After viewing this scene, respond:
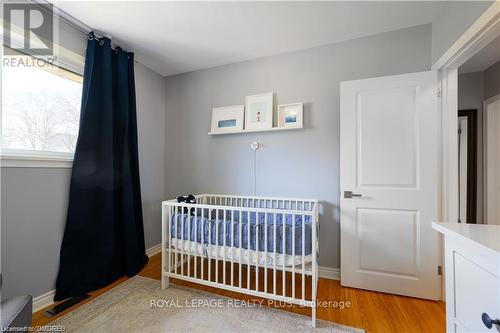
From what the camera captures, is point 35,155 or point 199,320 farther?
point 35,155

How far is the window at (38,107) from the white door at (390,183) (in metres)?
2.49

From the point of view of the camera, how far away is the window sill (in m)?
1.49

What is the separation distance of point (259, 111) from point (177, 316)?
2.02 m

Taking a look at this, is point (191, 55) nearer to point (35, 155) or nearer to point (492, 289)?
point (35, 155)

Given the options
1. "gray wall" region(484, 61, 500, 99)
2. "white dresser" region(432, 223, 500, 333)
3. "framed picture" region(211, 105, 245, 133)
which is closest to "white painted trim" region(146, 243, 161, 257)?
"framed picture" region(211, 105, 245, 133)

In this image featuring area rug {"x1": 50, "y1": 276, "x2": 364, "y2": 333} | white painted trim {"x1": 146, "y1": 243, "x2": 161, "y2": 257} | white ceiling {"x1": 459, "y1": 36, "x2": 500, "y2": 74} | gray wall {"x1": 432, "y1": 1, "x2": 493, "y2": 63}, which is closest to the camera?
gray wall {"x1": 432, "y1": 1, "x2": 493, "y2": 63}

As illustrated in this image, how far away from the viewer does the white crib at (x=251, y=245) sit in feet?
5.17

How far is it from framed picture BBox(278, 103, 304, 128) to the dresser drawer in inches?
64.9

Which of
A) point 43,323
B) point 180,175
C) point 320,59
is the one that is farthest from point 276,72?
point 43,323

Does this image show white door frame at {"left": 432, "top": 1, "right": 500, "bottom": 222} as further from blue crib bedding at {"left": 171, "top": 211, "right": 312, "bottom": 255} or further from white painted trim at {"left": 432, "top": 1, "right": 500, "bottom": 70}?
blue crib bedding at {"left": 171, "top": 211, "right": 312, "bottom": 255}

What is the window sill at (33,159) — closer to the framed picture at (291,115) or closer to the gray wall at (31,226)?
the gray wall at (31,226)

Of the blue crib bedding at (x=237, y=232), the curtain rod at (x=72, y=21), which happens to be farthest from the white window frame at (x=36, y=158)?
the blue crib bedding at (x=237, y=232)

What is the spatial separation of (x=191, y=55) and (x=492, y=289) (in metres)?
2.78

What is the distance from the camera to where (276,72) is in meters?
2.39
